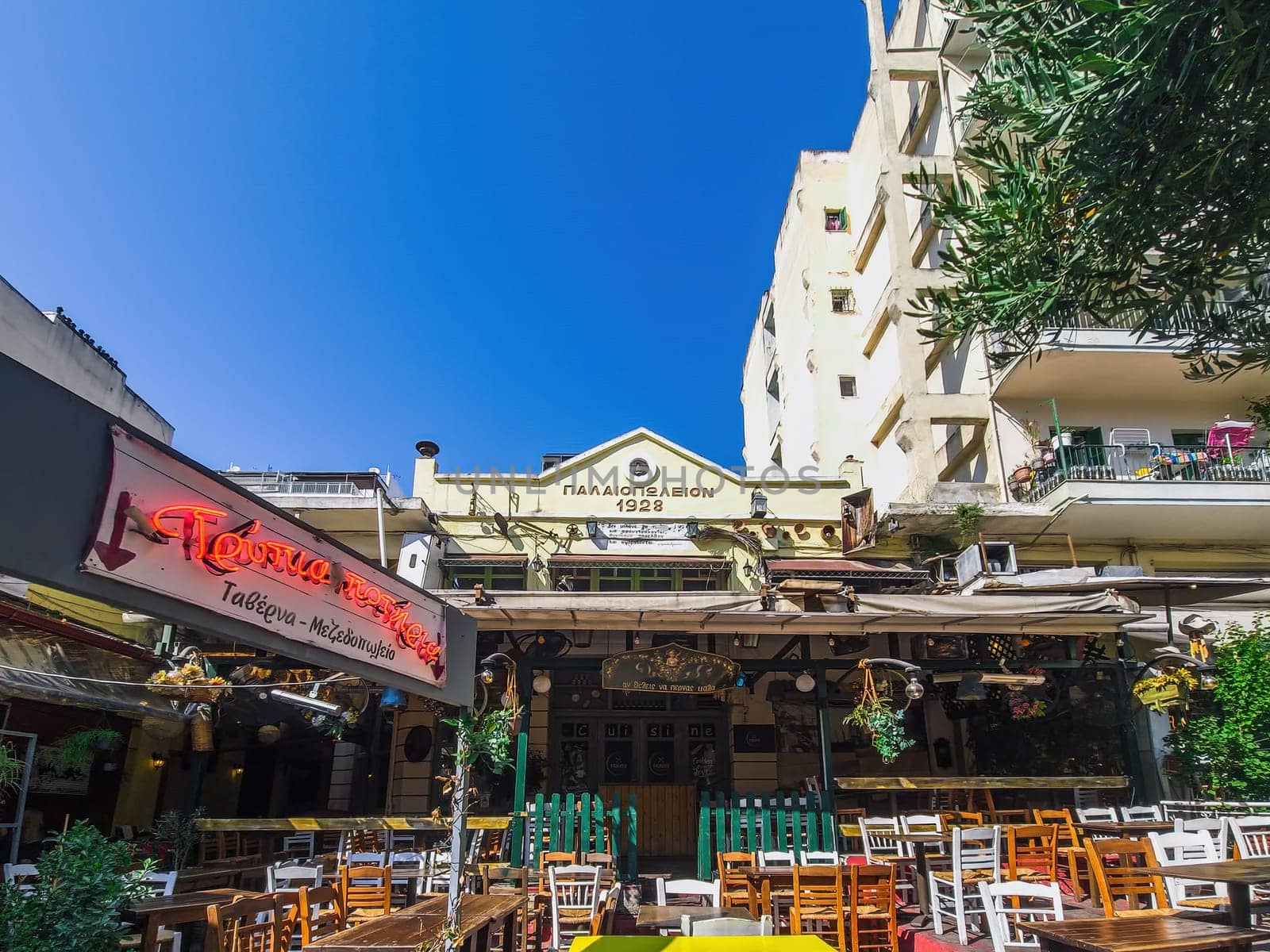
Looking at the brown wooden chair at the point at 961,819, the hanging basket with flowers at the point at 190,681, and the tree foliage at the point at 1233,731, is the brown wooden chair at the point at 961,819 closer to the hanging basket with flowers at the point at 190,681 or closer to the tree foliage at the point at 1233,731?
the tree foliage at the point at 1233,731

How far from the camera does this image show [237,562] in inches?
103

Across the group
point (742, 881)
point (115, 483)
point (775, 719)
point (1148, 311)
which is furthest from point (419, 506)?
point (115, 483)

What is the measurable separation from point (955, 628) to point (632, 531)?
699 centimetres

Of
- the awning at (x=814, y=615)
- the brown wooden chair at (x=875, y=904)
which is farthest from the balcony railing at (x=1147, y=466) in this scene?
the brown wooden chair at (x=875, y=904)

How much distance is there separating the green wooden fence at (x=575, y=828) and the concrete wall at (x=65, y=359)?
8.37m

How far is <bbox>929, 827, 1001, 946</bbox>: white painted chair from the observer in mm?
7086

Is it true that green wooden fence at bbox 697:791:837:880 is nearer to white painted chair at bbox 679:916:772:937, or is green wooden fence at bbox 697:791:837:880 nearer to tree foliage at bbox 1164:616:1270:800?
white painted chair at bbox 679:916:772:937

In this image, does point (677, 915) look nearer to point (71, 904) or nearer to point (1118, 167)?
point (71, 904)

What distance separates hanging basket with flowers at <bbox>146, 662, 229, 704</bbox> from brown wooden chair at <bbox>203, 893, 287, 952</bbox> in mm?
3873

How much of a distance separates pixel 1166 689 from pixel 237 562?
38.0ft

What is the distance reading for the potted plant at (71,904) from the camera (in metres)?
4.51

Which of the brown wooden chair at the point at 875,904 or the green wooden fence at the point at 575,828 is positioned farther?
the green wooden fence at the point at 575,828

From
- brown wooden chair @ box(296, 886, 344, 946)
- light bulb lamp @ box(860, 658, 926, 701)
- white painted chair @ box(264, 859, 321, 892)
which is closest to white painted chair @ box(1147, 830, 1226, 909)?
light bulb lamp @ box(860, 658, 926, 701)

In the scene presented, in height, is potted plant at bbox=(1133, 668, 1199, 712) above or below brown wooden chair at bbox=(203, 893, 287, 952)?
above
